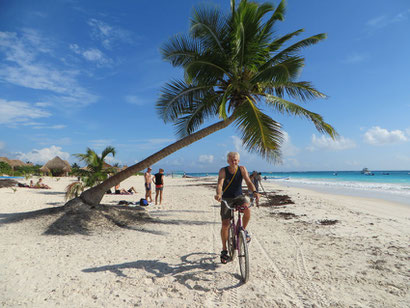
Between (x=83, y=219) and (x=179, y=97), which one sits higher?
(x=179, y=97)

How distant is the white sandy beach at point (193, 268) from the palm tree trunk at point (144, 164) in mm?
1125

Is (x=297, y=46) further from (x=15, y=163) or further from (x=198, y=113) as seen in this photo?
(x=15, y=163)

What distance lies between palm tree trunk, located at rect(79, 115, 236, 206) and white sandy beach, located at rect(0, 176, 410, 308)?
1.13 meters

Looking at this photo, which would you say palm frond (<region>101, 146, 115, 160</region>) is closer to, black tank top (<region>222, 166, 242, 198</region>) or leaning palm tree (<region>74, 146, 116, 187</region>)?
leaning palm tree (<region>74, 146, 116, 187</region>)

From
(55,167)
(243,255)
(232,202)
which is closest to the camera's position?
(243,255)

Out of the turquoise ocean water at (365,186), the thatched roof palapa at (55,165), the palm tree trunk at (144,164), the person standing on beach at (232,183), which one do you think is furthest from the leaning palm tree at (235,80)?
the thatched roof palapa at (55,165)

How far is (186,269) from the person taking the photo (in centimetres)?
398

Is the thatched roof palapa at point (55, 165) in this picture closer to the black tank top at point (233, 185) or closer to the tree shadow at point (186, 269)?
the tree shadow at point (186, 269)

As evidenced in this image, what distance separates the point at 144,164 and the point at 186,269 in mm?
4032

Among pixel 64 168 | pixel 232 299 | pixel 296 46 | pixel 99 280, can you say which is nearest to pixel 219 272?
pixel 232 299

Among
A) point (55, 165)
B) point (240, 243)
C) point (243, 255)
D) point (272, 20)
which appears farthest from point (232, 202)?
point (55, 165)

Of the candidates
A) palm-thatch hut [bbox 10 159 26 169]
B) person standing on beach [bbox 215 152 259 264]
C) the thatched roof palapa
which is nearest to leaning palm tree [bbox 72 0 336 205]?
person standing on beach [bbox 215 152 259 264]

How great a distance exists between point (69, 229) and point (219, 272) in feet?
14.7

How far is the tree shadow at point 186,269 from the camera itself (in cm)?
348
